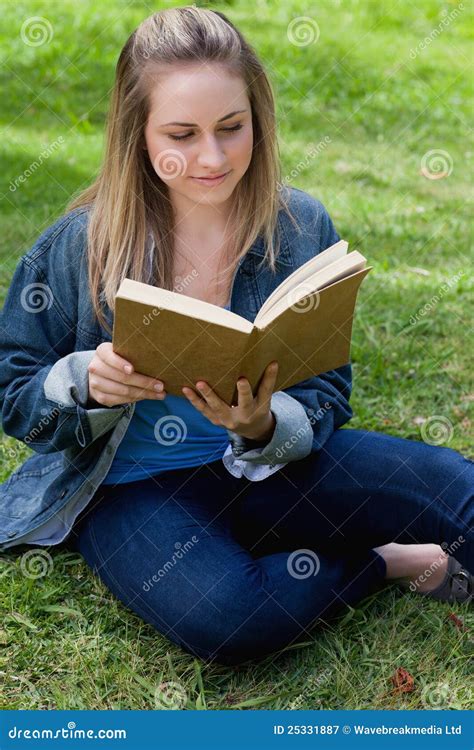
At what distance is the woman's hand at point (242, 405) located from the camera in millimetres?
1813

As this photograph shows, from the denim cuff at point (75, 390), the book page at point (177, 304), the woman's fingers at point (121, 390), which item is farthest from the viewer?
the denim cuff at point (75, 390)

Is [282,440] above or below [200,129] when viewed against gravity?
below

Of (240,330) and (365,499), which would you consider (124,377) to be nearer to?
(240,330)

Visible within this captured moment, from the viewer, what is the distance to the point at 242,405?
6.07 feet

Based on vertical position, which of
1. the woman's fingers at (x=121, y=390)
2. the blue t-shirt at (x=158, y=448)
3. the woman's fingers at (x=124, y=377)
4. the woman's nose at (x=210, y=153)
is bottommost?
the blue t-shirt at (x=158, y=448)

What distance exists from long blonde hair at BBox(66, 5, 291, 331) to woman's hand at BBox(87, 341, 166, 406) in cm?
23

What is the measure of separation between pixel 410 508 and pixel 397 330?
143 cm

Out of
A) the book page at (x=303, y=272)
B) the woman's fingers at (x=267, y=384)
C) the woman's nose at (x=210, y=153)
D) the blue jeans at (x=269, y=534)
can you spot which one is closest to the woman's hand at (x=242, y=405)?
the woman's fingers at (x=267, y=384)

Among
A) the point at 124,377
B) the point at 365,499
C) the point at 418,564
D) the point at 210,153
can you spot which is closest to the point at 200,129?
the point at 210,153

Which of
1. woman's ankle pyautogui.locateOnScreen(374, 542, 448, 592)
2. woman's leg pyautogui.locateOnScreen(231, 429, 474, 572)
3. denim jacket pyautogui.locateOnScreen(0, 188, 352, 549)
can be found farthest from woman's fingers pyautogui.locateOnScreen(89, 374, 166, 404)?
woman's ankle pyautogui.locateOnScreen(374, 542, 448, 592)

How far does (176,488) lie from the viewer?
2135 millimetres

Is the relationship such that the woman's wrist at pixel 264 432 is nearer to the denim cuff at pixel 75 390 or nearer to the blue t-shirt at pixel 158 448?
the blue t-shirt at pixel 158 448

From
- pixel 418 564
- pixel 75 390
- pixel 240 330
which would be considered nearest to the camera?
pixel 240 330

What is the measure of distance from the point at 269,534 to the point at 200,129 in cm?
84
